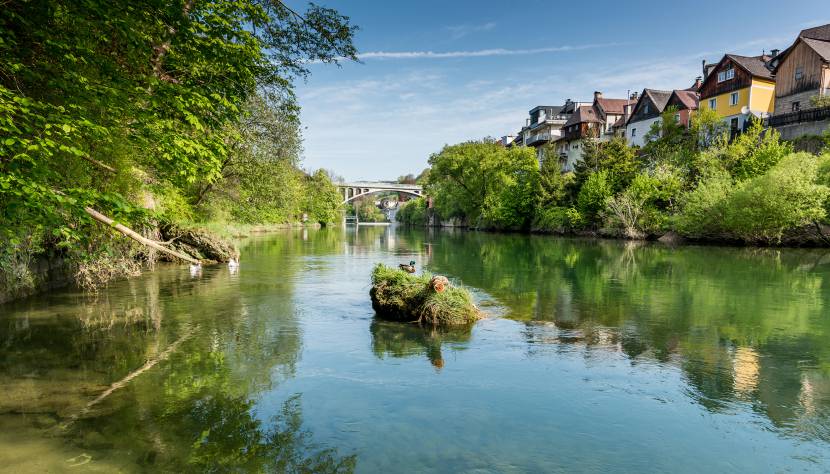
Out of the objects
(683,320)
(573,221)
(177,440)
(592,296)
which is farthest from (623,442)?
(573,221)

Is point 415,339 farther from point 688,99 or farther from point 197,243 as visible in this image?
point 688,99

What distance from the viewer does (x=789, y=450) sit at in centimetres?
771

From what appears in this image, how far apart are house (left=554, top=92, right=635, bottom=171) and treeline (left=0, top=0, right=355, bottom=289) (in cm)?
7834

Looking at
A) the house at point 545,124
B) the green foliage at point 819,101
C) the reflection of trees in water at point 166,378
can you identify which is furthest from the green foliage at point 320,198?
the reflection of trees in water at point 166,378

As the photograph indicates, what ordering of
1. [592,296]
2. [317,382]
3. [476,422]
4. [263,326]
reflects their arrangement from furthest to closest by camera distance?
[592,296] → [263,326] → [317,382] → [476,422]

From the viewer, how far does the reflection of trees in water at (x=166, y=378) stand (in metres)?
7.50

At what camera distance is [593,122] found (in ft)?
288

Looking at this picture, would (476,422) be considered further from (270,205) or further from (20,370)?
(270,205)

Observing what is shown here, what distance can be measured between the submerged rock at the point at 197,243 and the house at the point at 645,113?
6120 cm

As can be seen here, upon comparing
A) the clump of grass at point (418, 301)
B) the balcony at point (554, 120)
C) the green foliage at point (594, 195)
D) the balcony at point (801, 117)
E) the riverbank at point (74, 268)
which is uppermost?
the balcony at point (554, 120)

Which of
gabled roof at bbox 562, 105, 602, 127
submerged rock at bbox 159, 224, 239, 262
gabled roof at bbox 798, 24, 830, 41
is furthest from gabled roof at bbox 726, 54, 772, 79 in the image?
submerged rock at bbox 159, 224, 239, 262

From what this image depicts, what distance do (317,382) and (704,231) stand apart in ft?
170

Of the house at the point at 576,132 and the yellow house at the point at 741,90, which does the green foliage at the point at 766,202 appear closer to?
the yellow house at the point at 741,90

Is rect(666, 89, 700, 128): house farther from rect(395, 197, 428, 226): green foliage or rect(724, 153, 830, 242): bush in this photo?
rect(395, 197, 428, 226): green foliage
